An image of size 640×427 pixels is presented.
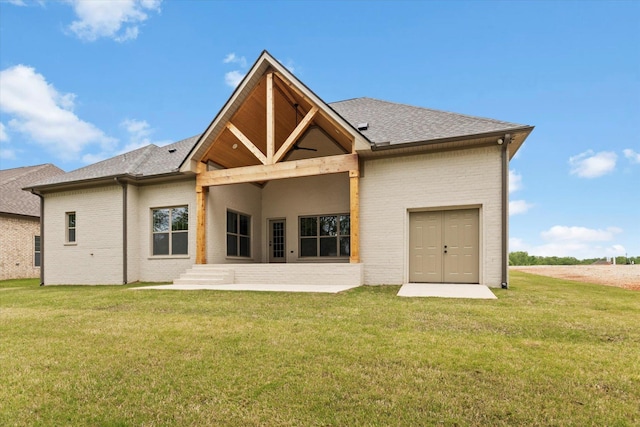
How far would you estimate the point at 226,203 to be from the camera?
12.6 metres

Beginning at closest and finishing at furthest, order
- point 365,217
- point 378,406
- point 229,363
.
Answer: point 378,406 < point 229,363 < point 365,217

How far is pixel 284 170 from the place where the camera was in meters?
10.7

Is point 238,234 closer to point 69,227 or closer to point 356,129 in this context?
point 356,129

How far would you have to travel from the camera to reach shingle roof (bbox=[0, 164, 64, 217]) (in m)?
18.4

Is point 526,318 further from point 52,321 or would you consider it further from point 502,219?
point 52,321

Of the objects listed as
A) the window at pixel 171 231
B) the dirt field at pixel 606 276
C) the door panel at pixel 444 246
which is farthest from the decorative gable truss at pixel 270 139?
the dirt field at pixel 606 276

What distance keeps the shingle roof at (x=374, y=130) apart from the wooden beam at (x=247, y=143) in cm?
224

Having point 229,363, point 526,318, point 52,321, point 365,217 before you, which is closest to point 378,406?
point 229,363

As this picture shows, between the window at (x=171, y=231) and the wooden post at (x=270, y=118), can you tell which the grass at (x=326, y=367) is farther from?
the window at (x=171, y=231)

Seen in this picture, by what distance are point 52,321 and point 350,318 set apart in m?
4.92

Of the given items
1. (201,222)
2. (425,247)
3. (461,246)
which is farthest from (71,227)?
(461,246)

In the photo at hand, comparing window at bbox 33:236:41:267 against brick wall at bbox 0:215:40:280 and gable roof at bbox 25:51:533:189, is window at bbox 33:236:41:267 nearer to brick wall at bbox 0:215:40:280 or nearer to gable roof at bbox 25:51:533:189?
brick wall at bbox 0:215:40:280

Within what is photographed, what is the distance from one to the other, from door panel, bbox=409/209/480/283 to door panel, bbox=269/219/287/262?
19.8 feet

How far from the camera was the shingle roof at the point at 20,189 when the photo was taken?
60.2 feet
